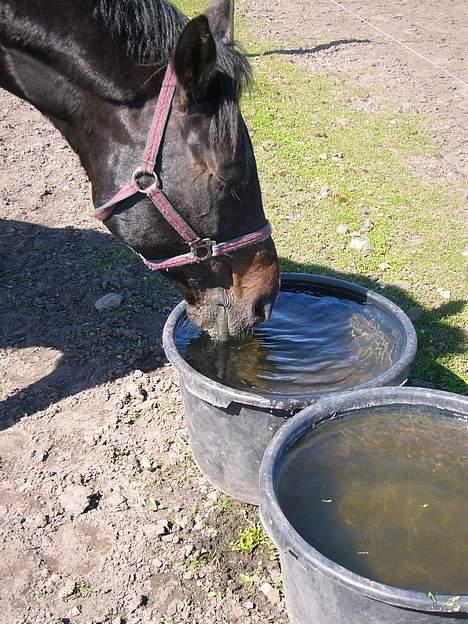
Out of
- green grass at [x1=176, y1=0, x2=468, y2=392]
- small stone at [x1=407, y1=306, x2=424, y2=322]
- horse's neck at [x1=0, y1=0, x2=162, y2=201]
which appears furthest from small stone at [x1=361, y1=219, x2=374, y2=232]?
horse's neck at [x1=0, y1=0, x2=162, y2=201]

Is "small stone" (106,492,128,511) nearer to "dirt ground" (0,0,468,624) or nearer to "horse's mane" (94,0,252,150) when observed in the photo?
"dirt ground" (0,0,468,624)

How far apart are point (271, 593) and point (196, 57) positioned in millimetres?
1796

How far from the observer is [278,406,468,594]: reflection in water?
2070mm

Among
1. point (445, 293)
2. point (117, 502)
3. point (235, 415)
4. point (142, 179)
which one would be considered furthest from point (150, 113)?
point (445, 293)

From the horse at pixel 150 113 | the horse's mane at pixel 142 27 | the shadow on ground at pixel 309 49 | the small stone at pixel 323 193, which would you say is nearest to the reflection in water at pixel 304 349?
the horse at pixel 150 113

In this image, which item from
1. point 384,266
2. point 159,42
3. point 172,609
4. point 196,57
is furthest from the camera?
point 384,266

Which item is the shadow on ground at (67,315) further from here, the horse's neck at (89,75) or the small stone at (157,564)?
the horse's neck at (89,75)

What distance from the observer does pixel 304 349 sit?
3273 mm

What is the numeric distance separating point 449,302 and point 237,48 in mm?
2238

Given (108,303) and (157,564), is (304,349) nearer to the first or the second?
(157,564)

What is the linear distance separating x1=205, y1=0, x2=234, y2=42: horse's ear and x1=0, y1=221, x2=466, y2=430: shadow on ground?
5.83ft

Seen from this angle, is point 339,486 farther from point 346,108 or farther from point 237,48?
point 346,108

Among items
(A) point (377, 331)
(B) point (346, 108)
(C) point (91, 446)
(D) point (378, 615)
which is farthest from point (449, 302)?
(B) point (346, 108)

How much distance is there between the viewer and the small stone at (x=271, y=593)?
261 centimetres
